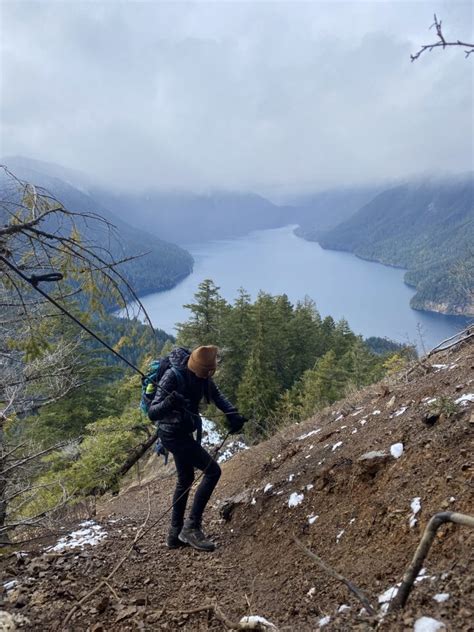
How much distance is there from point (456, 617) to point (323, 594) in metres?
1.24

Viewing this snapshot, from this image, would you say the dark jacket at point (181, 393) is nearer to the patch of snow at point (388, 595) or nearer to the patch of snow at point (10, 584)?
the patch of snow at point (10, 584)

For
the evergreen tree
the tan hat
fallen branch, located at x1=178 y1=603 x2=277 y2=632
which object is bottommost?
fallen branch, located at x1=178 y1=603 x2=277 y2=632

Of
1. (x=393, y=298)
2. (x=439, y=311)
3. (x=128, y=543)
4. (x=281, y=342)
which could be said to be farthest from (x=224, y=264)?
(x=128, y=543)

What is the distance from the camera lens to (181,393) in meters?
4.76

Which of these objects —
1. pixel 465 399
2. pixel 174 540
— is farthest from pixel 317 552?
pixel 465 399

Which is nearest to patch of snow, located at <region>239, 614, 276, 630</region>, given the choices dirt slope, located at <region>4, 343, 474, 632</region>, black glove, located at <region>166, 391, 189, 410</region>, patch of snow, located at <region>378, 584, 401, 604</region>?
dirt slope, located at <region>4, 343, 474, 632</region>

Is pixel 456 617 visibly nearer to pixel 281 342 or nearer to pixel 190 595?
pixel 190 595

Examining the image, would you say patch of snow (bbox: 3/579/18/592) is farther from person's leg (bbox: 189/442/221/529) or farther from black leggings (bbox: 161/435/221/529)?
person's leg (bbox: 189/442/221/529)

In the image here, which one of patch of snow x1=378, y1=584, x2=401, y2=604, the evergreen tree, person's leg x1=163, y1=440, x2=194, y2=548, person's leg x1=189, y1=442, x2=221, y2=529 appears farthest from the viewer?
the evergreen tree

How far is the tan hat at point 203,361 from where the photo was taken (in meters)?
4.65

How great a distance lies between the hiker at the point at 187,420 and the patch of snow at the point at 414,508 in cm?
202

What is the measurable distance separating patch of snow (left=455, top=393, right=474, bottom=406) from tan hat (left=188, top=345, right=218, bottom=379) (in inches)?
106

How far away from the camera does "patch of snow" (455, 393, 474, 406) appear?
15.2ft

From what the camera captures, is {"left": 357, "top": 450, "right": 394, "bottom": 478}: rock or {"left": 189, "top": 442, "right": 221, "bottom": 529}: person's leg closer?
{"left": 357, "top": 450, "right": 394, "bottom": 478}: rock
